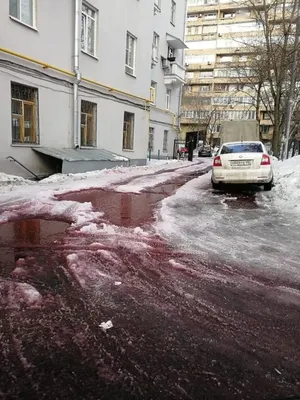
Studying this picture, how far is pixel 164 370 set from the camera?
2096mm

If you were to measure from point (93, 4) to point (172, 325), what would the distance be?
1541cm

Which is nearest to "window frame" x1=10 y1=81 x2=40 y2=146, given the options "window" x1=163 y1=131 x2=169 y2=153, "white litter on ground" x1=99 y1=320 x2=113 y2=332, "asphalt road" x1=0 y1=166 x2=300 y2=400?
"asphalt road" x1=0 y1=166 x2=300 y2=400

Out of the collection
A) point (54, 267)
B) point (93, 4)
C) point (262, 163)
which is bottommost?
point (54, 267)

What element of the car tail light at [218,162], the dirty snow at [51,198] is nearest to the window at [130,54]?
the dirty snow at [51,198]

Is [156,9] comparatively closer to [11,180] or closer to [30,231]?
[11,180]

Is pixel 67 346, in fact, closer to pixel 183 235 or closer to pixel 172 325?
pixel 172 325

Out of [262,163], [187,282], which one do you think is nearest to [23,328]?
[187,282]

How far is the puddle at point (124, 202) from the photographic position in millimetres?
6199

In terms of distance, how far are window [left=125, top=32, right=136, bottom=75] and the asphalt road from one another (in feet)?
48.7

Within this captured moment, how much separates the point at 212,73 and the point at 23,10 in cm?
6245

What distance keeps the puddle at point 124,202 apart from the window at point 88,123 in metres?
6.26

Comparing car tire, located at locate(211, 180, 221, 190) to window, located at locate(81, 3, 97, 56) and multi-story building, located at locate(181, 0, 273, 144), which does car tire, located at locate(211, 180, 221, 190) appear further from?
multi-story building, located at locate(181, 0, 273, 144)

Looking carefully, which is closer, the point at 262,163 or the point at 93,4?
the point at 262,163

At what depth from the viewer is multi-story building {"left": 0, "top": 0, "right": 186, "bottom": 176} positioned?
1083cm
